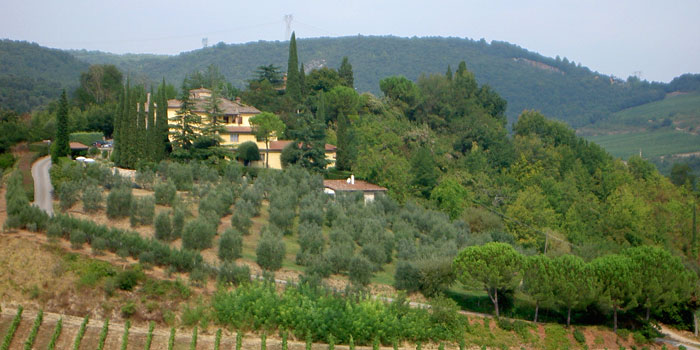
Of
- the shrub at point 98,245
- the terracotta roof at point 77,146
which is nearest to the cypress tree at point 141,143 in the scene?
the terracotta roof at point 77,146

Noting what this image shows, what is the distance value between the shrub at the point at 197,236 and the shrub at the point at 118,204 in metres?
3.78

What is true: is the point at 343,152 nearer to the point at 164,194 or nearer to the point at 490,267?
the point at 164,194

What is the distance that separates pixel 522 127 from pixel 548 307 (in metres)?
43.5

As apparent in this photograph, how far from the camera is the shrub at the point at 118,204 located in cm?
3067

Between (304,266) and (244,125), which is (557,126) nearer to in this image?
(244,125)

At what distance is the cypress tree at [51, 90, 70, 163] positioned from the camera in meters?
41.0

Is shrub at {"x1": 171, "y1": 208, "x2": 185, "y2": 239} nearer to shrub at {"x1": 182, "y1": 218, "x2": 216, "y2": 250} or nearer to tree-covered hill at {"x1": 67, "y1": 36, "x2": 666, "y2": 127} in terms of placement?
shrub at {"x1": 182, "y1": 218, "x2": 216, "y2": 250}

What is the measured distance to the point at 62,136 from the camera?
41406 millimetres

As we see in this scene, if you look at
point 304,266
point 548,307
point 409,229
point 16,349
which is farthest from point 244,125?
point 16,349

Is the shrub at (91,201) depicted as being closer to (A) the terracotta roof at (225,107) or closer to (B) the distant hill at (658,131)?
(A) the terracotta roof at (225,107)

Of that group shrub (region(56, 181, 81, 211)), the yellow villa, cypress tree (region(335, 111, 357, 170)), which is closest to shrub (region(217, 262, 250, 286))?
shrub (region(56, 181, 81, 211))

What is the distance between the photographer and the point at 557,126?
69.2m

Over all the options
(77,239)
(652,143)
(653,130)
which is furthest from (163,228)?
(653,130)

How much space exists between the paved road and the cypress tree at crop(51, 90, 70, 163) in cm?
103
